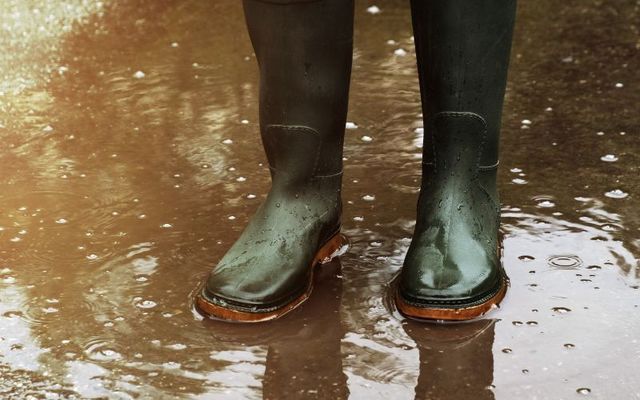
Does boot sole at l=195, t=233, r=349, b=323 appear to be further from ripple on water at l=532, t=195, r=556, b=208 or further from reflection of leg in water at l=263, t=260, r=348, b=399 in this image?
ripple on water at l=532, t=195, r=556, b=208

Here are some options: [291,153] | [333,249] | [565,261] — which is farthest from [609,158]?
[291,153]

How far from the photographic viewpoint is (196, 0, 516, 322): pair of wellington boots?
4.98ft

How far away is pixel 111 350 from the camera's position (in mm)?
1451

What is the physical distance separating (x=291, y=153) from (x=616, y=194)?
702 mm

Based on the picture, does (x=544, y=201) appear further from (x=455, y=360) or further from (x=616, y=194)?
(x=455, y=360)

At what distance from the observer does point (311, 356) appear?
1.43 m

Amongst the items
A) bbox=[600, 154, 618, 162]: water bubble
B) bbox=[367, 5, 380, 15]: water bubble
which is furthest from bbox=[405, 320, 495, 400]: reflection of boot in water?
bbox=[367, 5, 380, 15]: water bubble

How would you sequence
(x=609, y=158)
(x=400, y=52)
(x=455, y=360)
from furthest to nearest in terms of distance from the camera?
(x=400, y=52) → (x=609, y=158) → (x=455, y=360)

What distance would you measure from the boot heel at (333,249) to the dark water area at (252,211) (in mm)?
22

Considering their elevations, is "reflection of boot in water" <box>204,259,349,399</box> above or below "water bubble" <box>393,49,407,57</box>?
below

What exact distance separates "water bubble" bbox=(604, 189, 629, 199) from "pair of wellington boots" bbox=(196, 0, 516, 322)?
0.34 meters

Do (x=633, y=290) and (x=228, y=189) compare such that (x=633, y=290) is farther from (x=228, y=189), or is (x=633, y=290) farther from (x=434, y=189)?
(x=228, y=189)

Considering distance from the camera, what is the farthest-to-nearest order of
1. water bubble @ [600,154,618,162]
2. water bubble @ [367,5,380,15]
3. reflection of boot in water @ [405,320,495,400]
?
water bubble @ [367,5,380,15] → water bubble @ [600,154,618,162] → reflection of boot in water @ [405,320,495,400]

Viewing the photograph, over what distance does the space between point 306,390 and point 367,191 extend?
27.4 inches
